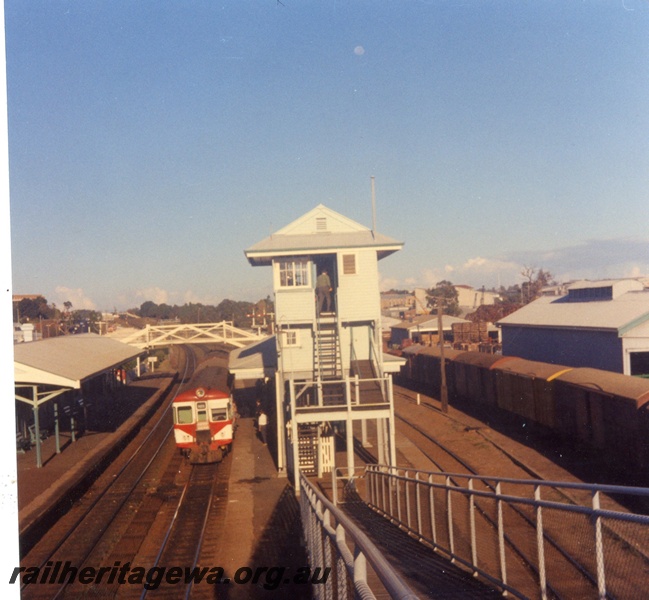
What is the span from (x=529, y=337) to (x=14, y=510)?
31816 mm

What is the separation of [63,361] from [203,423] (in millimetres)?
5019

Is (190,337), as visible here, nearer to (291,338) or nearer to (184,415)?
(184,415)

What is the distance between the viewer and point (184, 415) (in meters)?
20.7

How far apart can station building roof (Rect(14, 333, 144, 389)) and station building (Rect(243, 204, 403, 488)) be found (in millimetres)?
6285

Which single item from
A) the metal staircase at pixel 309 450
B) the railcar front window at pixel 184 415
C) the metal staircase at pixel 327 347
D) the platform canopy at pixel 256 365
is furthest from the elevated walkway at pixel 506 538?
the platform canopy at pixel 256 365

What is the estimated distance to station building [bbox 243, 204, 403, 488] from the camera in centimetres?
1942

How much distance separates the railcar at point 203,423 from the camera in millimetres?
20641

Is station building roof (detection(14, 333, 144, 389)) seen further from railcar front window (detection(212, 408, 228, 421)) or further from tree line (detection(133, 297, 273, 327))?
tree line (detection(133, 297, 273, 327))

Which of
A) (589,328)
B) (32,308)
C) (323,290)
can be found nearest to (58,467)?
(323,290)

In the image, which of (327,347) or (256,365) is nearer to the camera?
(327,347)

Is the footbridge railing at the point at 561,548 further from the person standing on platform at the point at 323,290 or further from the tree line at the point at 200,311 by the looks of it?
the tree line at the point at 200,311

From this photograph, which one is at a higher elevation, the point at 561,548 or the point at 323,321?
the point at 323,321

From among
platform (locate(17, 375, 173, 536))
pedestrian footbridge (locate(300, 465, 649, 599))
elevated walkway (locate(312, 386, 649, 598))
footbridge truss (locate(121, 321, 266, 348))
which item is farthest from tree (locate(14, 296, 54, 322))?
pedestrian footbridge (locate(300, 465, 649, 599))

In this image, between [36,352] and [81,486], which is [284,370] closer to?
[81,486]
